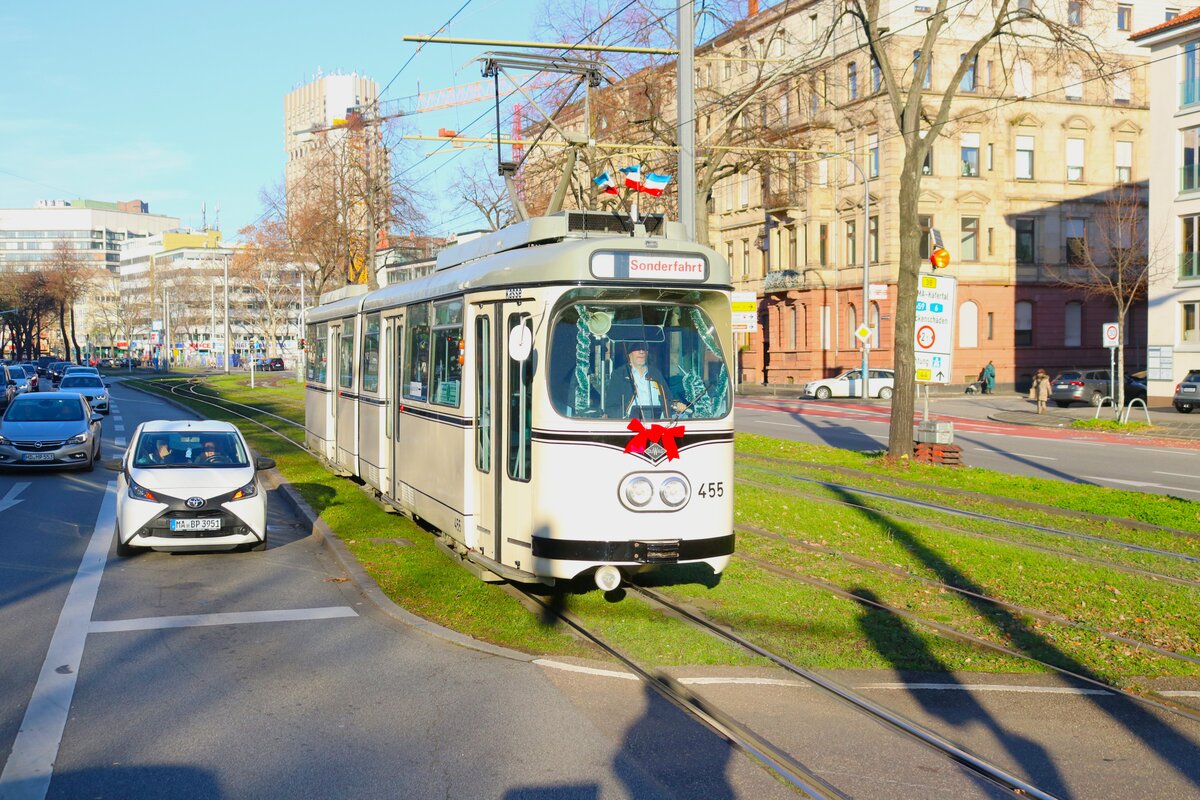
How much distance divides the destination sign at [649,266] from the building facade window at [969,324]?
5185cm

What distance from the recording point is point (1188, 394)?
4103 cm

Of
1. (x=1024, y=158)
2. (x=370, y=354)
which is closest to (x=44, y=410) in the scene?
(x=370, y=354)

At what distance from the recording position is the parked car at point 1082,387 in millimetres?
47156

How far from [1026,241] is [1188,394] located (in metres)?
20.8

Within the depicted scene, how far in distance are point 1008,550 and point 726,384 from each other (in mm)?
4561

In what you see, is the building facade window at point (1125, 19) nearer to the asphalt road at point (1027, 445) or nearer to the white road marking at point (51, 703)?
the asphalt road at point (1027, 445)

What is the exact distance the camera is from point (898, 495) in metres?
18.1

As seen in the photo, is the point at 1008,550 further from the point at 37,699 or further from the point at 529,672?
the point at 37,699

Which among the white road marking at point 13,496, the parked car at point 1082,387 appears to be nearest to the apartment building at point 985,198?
the parked car at point 1082,387

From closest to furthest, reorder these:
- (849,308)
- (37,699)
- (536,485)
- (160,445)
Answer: (37,699)
(536,485)
(160,445)
(849,308)

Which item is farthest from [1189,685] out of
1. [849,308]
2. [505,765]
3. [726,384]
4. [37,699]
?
[849,308]

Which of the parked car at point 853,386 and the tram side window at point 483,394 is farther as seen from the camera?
the parked car at point 853,386

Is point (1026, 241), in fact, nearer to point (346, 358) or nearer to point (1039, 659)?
point (346, 358)

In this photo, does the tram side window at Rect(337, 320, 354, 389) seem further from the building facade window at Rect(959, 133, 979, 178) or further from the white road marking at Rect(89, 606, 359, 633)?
the building facade window at Rect(959, 133, 979, 178)
